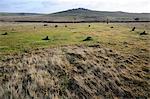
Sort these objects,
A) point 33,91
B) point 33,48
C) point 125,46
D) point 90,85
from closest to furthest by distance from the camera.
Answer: point 33,91, point 90,85, point 33,48, point 125,46

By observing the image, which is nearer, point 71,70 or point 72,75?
point 72,75

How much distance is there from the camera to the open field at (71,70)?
83.0 feet

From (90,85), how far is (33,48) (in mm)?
8335

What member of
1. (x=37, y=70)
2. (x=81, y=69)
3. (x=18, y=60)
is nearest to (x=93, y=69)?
(x=81, y=69)

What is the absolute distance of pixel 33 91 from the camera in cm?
2467

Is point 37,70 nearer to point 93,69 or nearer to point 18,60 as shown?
point 18,60

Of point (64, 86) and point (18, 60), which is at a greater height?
point (18, 60)

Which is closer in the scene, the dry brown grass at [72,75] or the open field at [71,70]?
the dry brown grass at [72,75]

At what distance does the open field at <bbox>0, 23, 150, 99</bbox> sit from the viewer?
25.3m

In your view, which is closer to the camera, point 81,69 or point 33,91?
point 33,91

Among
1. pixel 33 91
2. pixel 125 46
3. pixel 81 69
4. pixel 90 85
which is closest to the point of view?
pixel 33 91

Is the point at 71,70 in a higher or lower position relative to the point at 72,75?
higher

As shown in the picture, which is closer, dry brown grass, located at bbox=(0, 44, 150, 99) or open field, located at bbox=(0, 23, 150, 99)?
dry brown grass, located at bbox=(0, 44, 150, 99)

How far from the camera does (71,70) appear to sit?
28.1 m
